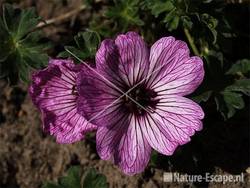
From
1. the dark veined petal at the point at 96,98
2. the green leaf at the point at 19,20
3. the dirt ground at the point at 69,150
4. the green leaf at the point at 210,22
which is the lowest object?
the dirt ground at the point at 69,150

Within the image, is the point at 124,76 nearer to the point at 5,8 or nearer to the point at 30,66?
the point at 30,66

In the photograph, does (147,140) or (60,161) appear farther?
(60,161)

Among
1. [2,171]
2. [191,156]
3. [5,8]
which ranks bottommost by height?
[191,156]

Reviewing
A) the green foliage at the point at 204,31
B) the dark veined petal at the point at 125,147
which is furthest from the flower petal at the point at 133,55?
the green foliage at the point at 204,31

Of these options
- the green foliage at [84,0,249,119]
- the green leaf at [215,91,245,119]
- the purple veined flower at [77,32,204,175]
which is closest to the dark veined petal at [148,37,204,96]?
the purple veined flower at [77,32,204,175]

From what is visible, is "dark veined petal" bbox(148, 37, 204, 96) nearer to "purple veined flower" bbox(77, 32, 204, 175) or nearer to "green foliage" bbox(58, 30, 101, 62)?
"purple veined flower" bbox(77, 32, 204, 175)

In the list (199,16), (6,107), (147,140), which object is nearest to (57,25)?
(6,107)

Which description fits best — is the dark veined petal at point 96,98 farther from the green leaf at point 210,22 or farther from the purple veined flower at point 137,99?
the green leaf at point 210,22
